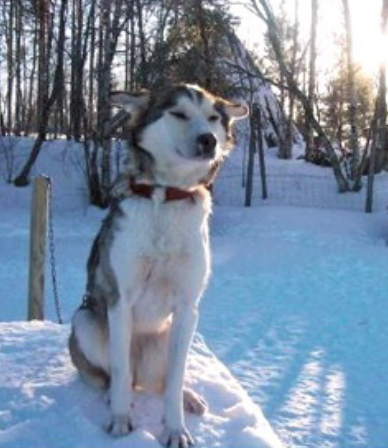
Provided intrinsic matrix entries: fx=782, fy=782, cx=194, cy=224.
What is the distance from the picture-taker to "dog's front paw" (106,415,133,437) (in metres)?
3.15

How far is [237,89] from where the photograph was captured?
61.0ft

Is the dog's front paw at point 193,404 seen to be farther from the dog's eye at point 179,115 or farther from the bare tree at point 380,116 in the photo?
the bare tree at point 380,116

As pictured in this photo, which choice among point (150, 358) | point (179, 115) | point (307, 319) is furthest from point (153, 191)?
point (307, 319)

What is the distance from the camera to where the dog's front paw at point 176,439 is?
315cm

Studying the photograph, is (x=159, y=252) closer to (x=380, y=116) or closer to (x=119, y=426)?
(x=119, y=426)

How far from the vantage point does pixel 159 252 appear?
10.4ft

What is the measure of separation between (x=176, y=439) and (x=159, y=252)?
0.76m

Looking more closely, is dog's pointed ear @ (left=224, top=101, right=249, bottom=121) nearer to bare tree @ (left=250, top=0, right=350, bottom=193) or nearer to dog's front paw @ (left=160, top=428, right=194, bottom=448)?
dog's front paw @ (left=160, top=428, right=194, bottom=448)

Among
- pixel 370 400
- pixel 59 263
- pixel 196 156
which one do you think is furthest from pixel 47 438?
pixel 59 263

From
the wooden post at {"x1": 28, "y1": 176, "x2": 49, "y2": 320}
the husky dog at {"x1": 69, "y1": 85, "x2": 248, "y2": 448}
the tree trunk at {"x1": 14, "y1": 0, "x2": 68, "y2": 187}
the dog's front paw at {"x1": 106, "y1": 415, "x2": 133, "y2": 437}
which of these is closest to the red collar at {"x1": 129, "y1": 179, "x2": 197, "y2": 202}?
the husky dog at {"x1": 69, "y1": 85, "x2": 248, "y2": 448}

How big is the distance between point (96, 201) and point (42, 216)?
34.4 feet

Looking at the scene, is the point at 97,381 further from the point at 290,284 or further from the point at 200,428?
the point at 290,284

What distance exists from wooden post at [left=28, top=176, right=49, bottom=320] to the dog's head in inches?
120

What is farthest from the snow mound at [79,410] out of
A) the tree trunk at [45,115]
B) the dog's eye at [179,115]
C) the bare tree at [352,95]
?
the tree trunk at [45,115]
